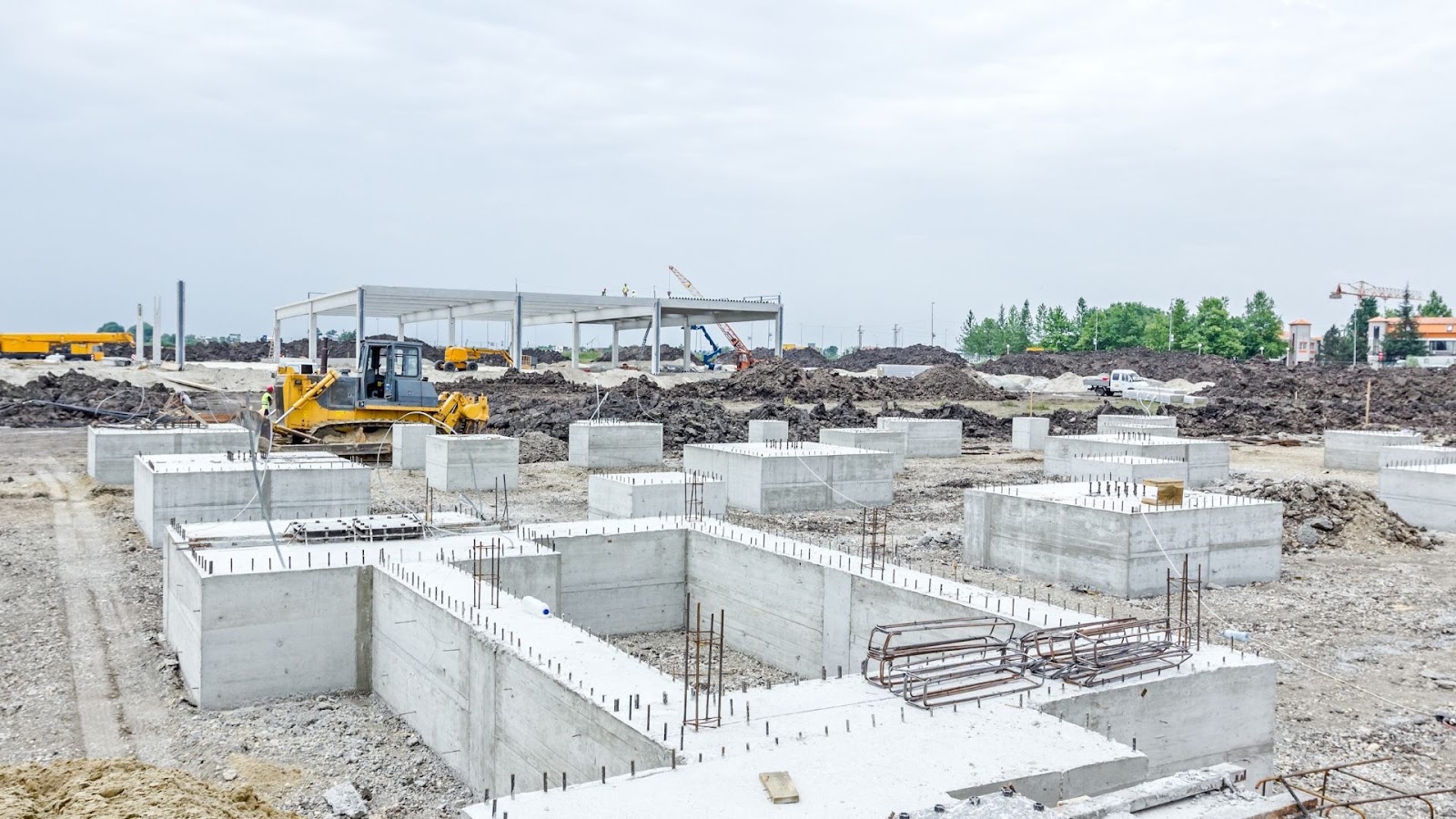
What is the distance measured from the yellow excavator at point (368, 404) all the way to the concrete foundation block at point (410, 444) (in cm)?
41

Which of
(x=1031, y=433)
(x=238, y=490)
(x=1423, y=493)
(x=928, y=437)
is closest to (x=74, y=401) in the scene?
(x=238, y=490)

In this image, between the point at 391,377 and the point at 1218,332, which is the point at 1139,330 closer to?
the point at 1218,332

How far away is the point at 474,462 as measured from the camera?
1817 centimetres

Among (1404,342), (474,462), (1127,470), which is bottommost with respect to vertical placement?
(474,462)

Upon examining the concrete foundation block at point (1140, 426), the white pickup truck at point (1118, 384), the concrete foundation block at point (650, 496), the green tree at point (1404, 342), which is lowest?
the concrete foundation block at point (650, 496)

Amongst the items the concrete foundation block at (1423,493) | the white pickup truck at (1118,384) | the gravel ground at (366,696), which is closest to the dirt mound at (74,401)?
the gravel ground at (366,696)

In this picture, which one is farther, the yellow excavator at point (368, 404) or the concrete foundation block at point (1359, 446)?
the concrete foundation block at point (1359, 446)

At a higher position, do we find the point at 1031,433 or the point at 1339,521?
the point at 1031,433

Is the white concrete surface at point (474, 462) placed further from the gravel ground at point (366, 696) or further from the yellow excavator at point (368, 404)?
the gravel ground at point (366, 696)

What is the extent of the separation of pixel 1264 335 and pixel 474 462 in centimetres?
8288

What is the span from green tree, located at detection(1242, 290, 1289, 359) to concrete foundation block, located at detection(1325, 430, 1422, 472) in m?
67.3

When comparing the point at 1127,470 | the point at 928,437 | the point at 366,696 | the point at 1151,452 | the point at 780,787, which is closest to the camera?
the point at 780,787

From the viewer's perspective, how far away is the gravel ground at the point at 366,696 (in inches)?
266

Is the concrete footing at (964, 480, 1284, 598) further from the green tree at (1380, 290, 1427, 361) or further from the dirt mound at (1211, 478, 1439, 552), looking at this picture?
the green tree at (1380, 290, 1427, 361)
